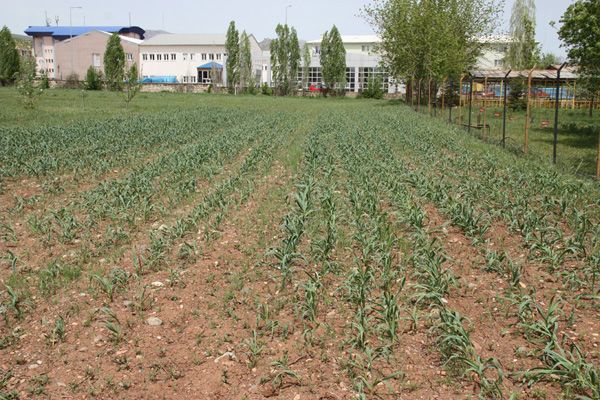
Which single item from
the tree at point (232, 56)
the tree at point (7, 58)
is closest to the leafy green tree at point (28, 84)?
the tree at point (7, 58)

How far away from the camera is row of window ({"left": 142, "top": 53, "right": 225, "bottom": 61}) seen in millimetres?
75312

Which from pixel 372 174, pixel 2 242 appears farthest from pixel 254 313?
pixel 372 174

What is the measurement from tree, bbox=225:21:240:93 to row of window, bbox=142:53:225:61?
745 cm

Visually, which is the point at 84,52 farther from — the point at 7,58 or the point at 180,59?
the point at 7,58

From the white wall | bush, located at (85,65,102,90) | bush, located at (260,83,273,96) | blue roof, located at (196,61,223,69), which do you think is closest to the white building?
bush, located at (260,83,273,96)

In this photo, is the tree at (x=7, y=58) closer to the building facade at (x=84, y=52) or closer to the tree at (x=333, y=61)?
the building facade at (x=84, y=52)

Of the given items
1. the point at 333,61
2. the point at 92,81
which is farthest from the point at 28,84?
the point at 333,61

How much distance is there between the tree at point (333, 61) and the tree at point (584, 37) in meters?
47.3

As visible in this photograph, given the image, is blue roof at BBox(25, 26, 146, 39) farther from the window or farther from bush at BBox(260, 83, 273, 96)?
the window

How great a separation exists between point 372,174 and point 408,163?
2042 mm

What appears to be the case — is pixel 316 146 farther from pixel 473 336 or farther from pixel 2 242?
pixel 473 336

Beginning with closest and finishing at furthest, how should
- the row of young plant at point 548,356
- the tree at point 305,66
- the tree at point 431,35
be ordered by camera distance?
the row of young plant at point 548,356 < the tree at point 431,35 < the tree at point 305,66

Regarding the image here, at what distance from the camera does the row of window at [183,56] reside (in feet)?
247

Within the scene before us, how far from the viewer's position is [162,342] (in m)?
4.41
